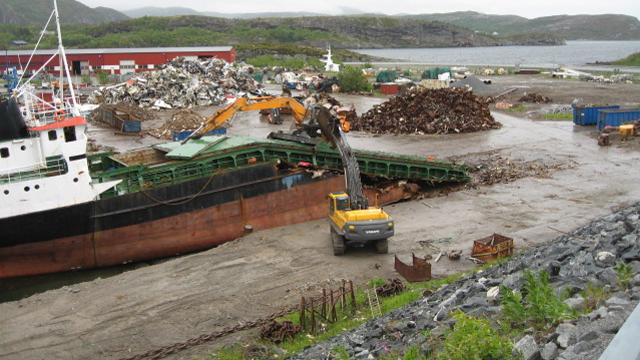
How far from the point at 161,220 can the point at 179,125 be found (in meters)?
20.8

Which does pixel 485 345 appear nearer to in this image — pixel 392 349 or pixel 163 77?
pixel 392 349

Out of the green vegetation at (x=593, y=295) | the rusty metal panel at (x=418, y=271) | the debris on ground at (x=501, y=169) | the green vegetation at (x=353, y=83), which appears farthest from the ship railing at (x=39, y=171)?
the green vegetation at (x=353, y=83)

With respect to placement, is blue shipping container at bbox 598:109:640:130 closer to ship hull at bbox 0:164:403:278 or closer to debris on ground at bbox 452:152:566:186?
debris on ground at bbox 452:152:566:186

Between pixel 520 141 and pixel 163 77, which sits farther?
pixel 163 77

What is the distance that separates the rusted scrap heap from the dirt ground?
620 cm

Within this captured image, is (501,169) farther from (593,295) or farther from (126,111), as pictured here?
(126,111)

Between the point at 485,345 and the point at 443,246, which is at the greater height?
the point at 485,345

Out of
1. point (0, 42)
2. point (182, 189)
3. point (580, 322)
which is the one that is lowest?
point (182, 189)

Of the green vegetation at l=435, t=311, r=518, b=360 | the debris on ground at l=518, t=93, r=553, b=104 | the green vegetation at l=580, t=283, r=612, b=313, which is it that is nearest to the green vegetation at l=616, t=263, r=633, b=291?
the green vegetation at l=580, t=283, r=612, b=313

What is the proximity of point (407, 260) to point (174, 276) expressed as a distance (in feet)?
22.8

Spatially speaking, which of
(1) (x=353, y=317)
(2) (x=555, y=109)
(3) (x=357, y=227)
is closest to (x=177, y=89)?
(2) (x=555, y=109)

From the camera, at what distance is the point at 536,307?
7.72 metres

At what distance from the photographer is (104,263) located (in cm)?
1894

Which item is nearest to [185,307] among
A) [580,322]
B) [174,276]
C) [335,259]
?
[174,276]
